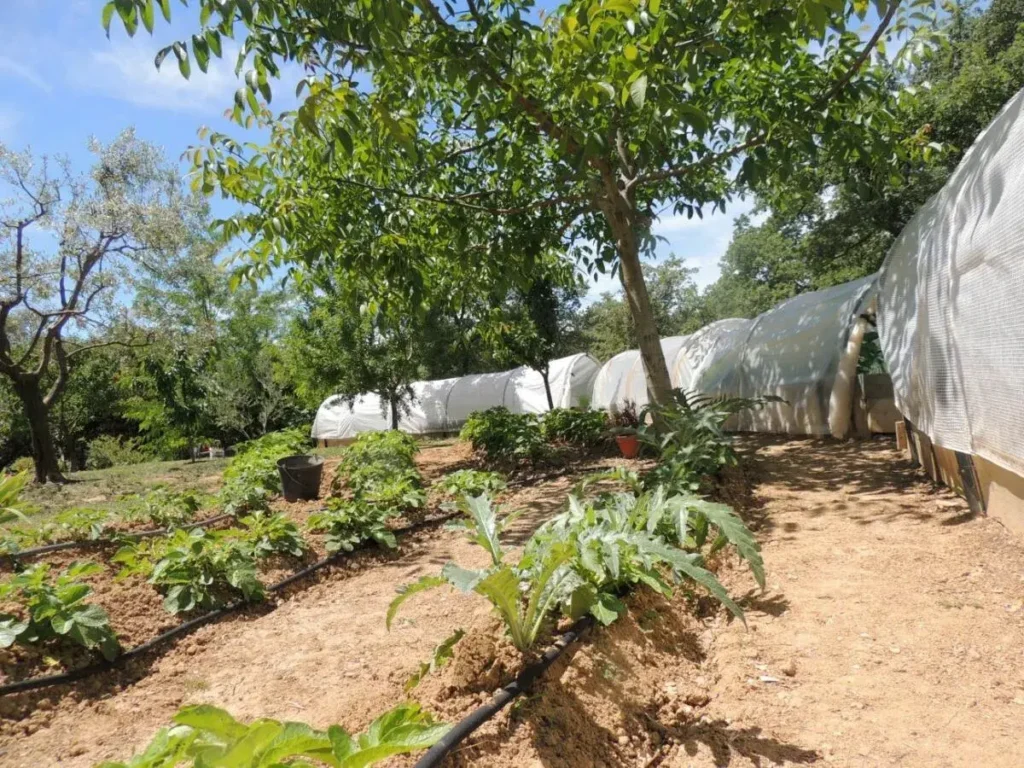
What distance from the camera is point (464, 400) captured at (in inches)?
779

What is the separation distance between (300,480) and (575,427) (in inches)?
174

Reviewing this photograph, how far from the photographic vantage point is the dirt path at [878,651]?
1.78 metres

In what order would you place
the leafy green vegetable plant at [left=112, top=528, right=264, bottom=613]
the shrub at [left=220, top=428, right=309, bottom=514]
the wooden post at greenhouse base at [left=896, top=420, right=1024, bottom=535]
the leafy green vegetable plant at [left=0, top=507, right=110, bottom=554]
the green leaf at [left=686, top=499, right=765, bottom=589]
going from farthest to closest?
the shrub at [left=220, top=428, right=309, bottom=514] < the leafy green vegetable plant at [left=0, top=507, right=110, bottom=554] < the leafy green vegetable plant at [left=112, top=528, right=264, bottom=613] < the wooden post at greenhouse base at [left=896, top=420, right=1024, bottom=535] < the green leaf at [left=686, top=499, right=765, bottom=589]

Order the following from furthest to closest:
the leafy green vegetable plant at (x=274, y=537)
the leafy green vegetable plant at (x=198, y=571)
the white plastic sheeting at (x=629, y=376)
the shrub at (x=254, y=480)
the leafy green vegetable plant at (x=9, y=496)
A: the white plastic sheeting at (x=629, y=376) → the shrub at (x=254, y=480) → the leafy green vegetable plant at (x=274, y=537) → the leafy green vegetable plant at (x=198, y=571) → the leafy green vegetable plant at (x=9, y=496)

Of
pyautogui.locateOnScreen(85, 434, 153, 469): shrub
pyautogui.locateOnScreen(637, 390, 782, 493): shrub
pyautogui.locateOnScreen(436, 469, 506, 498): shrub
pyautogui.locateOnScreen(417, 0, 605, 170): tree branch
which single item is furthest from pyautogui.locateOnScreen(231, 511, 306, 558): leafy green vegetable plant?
pyautogui.locateOnScreen(85, 434, 153, 469): shrub

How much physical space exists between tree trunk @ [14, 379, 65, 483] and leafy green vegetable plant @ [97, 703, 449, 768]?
13.3 meters

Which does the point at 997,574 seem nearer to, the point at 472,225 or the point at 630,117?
the point at 630,117

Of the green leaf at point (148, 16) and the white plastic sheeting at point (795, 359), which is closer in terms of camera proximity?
the green leaf at point (148, 16)

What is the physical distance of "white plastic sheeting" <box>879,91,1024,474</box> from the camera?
2.50m

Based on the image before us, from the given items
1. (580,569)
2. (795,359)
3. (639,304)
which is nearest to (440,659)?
(580,569)

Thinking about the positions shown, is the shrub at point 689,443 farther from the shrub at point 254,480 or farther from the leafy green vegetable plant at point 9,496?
the shrub at point 254,480

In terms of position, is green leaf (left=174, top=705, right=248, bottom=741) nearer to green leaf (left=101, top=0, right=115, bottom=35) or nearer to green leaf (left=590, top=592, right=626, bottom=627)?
green leaf (left=590, top=592, right=626, bottom=627)

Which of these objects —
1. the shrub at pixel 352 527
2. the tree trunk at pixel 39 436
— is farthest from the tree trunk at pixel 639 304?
the tree trunk at pixel 39 436

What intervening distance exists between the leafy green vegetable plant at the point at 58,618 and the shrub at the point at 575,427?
6910mm
